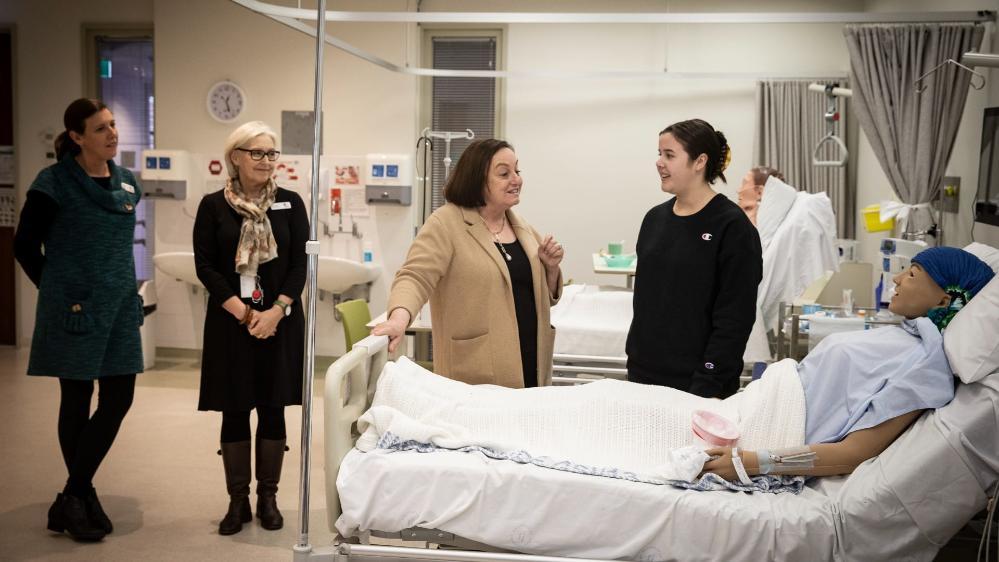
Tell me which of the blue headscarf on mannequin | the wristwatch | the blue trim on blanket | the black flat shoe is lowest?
the black flat shoe

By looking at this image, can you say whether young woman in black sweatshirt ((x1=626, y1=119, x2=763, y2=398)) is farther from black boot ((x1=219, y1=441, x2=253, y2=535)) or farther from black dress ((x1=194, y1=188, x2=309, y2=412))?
black boot ((x1=219, y1=441, x2=253, y2=535))

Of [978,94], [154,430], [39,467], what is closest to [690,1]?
[978,94]

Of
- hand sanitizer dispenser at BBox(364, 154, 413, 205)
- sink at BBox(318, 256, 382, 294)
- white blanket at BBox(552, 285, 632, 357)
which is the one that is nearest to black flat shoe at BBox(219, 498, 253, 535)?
white blanket at BBox(552, 285, 632, 357)

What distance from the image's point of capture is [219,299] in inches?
137

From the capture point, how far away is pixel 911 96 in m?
4.00

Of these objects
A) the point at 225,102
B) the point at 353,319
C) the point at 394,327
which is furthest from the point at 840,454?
the point at 225,102

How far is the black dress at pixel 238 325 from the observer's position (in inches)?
138

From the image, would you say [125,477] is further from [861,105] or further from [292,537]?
[861,105]

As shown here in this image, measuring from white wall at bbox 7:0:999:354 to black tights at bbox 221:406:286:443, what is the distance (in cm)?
332

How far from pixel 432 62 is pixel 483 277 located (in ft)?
15.0

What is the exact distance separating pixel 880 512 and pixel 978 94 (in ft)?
9.53

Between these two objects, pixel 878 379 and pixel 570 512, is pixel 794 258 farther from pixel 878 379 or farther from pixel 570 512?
pixel 570 512

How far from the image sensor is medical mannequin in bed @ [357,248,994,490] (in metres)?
2.33

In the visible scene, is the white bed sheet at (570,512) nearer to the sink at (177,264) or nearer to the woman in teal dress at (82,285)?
the woman in teal dress at (82,285)
